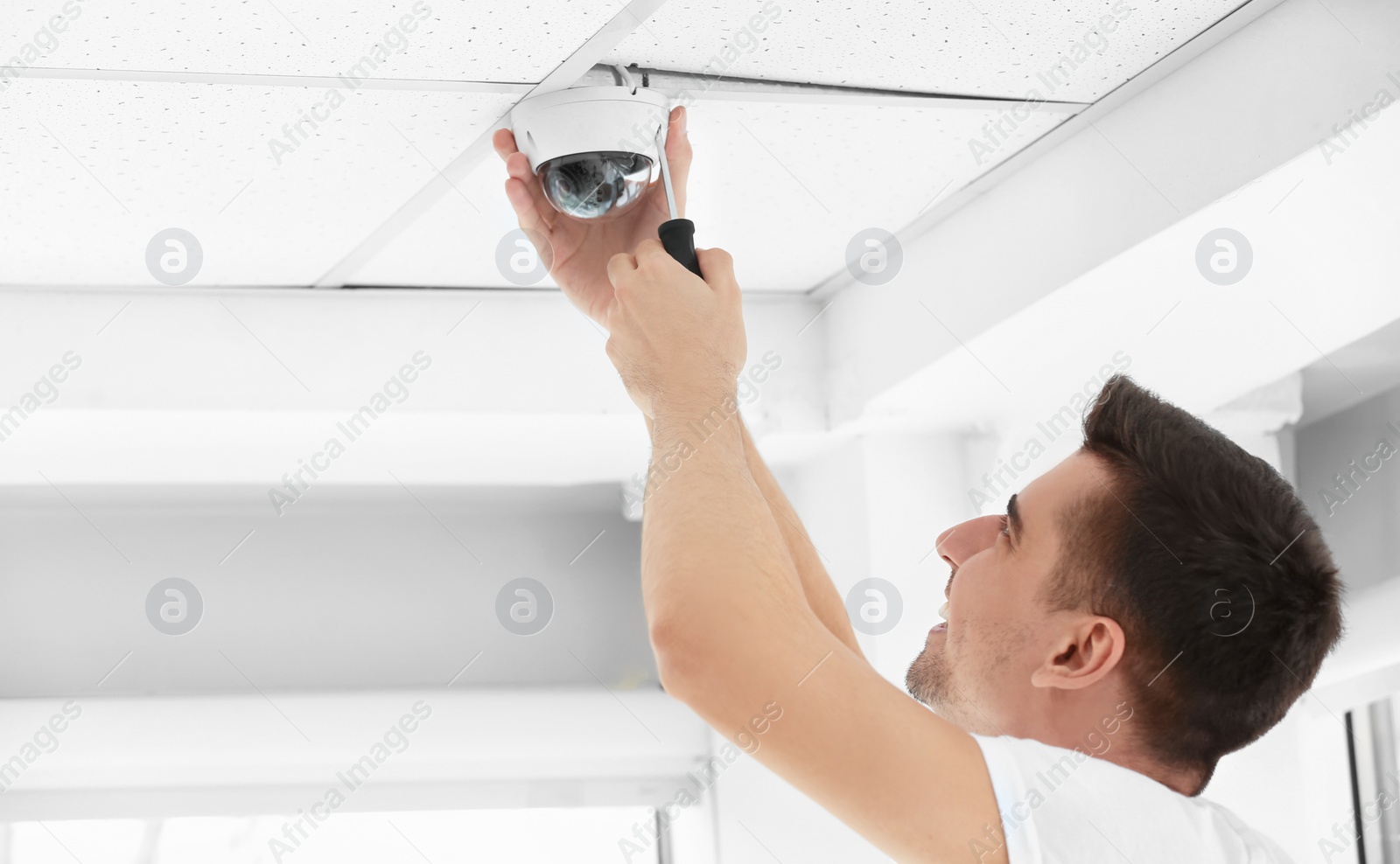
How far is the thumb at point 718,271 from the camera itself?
38.5 inches

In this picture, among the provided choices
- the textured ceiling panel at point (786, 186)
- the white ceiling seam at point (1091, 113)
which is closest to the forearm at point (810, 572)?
the textured ceiling panel at point (786, 186)

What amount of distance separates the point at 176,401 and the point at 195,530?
51 cm

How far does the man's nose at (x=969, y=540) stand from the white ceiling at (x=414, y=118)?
412 mm

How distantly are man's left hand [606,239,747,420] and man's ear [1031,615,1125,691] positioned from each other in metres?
0.32


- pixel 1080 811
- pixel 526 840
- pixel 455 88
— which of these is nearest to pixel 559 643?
pixel 526 840

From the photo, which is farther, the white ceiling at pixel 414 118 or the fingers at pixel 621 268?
the white ceiling at pixel 414 118

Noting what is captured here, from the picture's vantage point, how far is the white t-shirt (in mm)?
883

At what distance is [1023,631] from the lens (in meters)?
1.05

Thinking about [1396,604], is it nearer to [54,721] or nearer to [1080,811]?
[1080,811]

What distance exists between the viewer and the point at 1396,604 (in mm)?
1485

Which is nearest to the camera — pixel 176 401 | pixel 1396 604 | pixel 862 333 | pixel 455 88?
pixel 455 88

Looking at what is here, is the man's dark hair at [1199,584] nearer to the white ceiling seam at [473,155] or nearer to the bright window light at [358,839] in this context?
the white ceiling seam at [473,155]

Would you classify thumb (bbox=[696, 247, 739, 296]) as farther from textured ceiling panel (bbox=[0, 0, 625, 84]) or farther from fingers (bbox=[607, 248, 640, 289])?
textured ceiling panel (bbox=[0, 0, 625, 84])

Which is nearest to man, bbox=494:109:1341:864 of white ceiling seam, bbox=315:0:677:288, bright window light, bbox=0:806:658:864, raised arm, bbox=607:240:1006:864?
raised arm, bbox=607:240:1006:864
